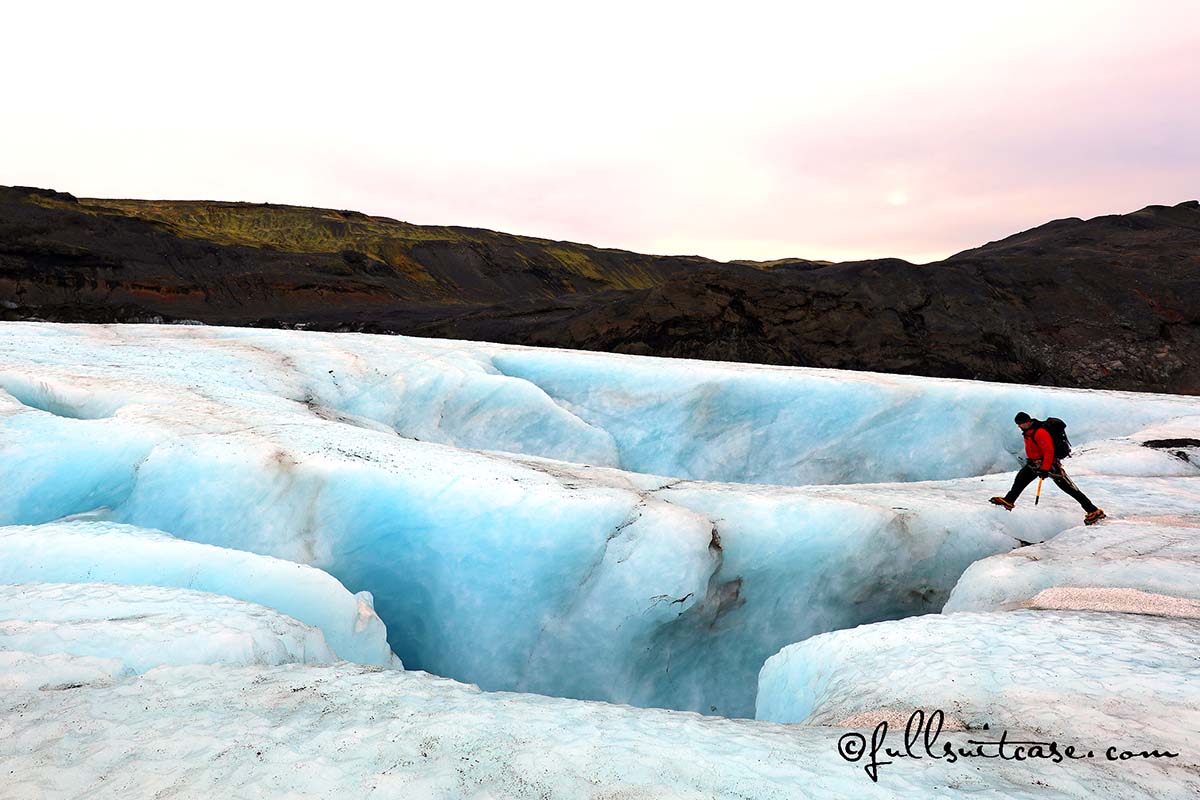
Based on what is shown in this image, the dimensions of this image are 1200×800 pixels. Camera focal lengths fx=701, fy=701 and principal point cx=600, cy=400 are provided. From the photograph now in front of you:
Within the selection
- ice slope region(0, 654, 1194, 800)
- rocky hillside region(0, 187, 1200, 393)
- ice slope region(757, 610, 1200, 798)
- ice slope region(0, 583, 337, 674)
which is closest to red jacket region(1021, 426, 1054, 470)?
ice slope region(757, 610, 1200, 798)

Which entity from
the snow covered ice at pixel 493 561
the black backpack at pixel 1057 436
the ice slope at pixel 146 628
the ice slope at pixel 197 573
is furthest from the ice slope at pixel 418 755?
the black backpack at pixel 1057 436

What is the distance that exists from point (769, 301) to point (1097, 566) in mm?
27440

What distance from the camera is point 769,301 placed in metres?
32.6

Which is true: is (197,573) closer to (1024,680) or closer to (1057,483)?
(1024,680)

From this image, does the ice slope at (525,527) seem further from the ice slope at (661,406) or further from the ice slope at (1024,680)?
the ice slope at (661,406)

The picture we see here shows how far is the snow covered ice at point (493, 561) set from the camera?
116 inches

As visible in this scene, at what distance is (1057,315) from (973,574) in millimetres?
32253

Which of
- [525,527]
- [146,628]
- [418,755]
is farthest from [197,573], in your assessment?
[418,755]

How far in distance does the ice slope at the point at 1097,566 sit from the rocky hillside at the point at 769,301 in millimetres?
23753

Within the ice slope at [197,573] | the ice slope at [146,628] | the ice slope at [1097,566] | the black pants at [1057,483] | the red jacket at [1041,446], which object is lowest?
the ice slope at [197,573]

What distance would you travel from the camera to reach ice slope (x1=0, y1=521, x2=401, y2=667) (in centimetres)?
520

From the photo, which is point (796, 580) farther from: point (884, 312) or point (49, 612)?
point (884, 312)

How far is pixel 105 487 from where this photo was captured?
7.08m

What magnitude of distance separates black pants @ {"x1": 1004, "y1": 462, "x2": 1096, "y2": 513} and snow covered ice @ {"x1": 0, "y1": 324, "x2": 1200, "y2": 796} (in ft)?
1.04
